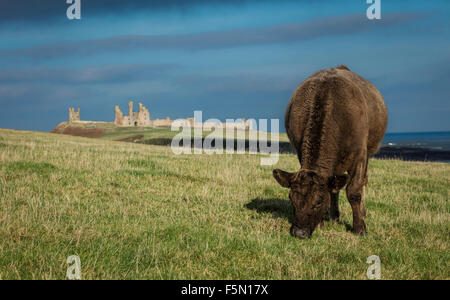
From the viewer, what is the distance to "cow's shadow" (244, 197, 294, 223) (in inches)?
336

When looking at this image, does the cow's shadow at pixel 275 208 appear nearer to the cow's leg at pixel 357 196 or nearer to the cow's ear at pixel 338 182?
the cow's leg at pixel 357 196

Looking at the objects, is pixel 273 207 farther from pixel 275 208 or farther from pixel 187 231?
pixel 187 231

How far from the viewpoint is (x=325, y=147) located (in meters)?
6.90

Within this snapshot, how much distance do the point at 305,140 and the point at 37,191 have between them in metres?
6.70

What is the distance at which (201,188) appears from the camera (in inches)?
425

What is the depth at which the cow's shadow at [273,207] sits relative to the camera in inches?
336

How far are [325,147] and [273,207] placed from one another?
9.17 feet

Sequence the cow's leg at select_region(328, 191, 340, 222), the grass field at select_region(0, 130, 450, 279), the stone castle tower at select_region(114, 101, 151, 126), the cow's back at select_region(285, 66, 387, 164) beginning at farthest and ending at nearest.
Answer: the stone castle tower at select_region(114, 101, 151, 126)
the cow's leg at select_region(328, 191, 340, 222)
the cow's back at select_region(285, 66, 387, 164)
the grass field at select_region(0, 130, 450, 279)

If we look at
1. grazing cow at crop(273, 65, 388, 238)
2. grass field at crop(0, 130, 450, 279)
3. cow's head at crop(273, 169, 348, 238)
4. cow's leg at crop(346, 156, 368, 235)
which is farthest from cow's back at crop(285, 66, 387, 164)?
grass field at crop(0, 130, 450, 279)

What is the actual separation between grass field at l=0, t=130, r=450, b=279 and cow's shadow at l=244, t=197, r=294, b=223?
0.10ft

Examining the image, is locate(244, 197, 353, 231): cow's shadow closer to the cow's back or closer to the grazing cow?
the grazing cow

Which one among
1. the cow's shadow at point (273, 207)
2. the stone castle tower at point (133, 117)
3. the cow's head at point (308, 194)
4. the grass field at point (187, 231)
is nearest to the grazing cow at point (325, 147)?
the cow's head at point (308, 194)

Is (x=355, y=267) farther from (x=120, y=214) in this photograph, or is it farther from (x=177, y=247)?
(x=120, y=214)
